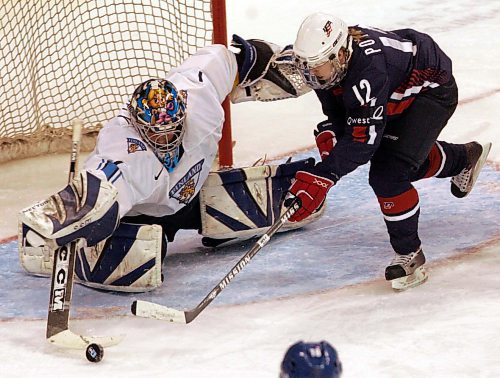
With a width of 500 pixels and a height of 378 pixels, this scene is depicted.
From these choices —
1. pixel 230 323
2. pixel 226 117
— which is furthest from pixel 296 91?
pixel 230 323

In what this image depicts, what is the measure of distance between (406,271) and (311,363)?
1.63 meters

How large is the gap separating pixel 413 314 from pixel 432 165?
627 millimetres

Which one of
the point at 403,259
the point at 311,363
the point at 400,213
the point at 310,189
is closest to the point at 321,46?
the point at 310,189

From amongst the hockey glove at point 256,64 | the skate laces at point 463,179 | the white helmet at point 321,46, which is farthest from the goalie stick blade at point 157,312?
the skate laces at point 463,179

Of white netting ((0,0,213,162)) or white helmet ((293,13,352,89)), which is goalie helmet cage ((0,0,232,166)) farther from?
white helmet ((293,13,352,89))

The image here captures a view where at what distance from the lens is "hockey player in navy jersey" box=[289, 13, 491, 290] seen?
2904 mm

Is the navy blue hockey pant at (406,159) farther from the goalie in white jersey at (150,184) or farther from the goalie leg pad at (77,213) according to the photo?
the goalie leg pad at (77,213)

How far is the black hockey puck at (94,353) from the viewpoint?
2701mm

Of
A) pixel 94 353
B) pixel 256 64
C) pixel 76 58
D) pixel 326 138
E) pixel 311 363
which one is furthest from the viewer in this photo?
pixel 76 58

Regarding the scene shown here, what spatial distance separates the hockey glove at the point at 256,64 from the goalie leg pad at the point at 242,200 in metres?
0.28

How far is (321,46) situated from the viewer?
2.87 meters

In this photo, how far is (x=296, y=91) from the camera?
3.60 m

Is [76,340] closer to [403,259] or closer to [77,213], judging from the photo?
[77,213]

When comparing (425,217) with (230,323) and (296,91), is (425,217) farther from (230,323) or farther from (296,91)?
(230,323)
